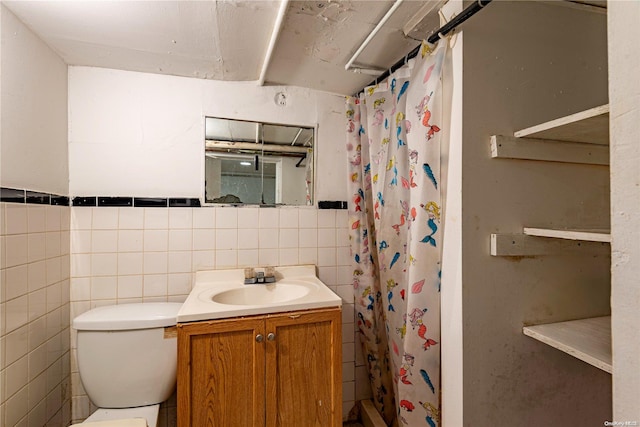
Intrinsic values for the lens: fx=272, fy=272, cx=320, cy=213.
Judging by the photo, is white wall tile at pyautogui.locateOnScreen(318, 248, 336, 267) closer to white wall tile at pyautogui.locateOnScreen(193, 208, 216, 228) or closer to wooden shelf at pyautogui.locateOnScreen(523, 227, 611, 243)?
white wall tile at pyautogui.locateOnScreen(193, 208, 216, 228)

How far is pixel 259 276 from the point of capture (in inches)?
58.6

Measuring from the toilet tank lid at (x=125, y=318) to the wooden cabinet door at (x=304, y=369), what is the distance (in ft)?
1.59

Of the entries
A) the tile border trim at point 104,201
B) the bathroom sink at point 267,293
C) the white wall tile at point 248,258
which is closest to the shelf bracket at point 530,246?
the bathroom sink at point 267,293

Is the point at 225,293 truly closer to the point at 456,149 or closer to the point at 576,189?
the point at 456,149

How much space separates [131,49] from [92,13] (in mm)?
222

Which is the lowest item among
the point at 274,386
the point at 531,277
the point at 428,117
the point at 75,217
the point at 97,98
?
the point at 274,386

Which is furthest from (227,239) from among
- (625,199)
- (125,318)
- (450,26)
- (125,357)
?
(625,199)

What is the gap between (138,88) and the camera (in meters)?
1.44

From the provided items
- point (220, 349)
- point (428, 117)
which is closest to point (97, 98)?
point (220, 349)

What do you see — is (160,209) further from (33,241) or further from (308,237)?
(308,237)

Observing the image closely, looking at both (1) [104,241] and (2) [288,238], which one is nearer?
(1) [104,241]

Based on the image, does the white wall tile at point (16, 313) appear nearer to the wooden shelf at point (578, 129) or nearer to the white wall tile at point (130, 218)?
the white wall tile at point (130, 218)

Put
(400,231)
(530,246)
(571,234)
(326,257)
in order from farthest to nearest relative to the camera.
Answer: (326,257)
(400,231)
(530,246)
(571,234)

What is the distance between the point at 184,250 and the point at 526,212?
63.3 inches
